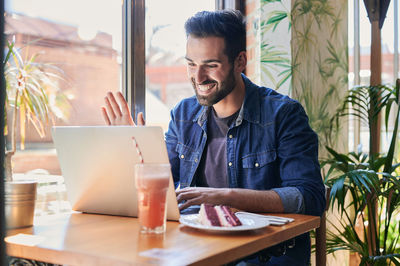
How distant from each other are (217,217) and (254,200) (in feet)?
0.98

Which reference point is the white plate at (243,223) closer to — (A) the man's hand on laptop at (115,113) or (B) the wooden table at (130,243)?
(B) the wooden table at (130,243)

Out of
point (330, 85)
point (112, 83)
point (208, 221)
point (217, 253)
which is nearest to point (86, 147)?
point (208, 221)

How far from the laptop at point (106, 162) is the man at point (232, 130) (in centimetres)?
26

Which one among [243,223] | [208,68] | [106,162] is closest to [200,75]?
[208,68]

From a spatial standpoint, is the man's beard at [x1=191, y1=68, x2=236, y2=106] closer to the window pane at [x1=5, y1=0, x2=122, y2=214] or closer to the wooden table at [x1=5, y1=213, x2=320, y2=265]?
the window pane at [x1=5, y1=0, x2=122, y2=214]

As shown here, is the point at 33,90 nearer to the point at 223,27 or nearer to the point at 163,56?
the point at 223,27

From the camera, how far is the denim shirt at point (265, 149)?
1575mm

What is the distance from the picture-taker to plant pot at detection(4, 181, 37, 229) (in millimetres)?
1119

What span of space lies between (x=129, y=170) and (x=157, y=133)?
0.14 meters

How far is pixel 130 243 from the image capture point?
0.96m

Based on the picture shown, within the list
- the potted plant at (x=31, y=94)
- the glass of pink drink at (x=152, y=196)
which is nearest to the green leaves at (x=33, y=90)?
the potted plant at (x=31, y=94)

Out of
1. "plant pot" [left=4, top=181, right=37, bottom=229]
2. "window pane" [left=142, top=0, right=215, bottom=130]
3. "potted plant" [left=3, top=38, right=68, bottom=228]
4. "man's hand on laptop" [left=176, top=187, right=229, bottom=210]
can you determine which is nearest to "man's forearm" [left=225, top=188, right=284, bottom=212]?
"man's hand on laptop" [left=176, top=187, right=229, bottom=210]

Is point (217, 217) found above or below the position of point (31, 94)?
below

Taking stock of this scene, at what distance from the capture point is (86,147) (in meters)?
1.25
